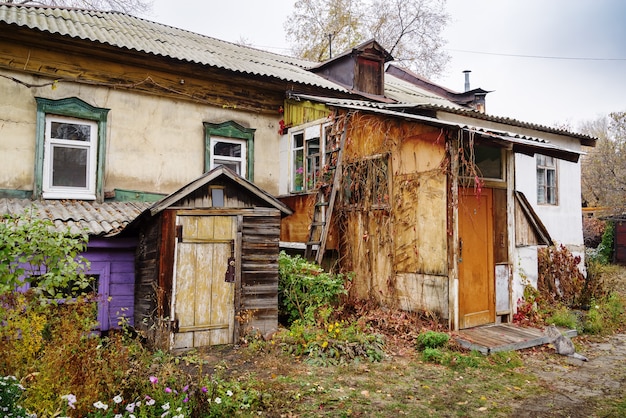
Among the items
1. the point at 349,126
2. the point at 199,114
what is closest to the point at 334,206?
the point at 349,126

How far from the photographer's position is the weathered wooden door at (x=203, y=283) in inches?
279

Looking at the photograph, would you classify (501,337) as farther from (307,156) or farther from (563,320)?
(307,156)

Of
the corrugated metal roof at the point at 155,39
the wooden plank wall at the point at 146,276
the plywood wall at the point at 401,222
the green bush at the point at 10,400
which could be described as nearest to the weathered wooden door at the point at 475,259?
the plywood wall at the point at 401,222

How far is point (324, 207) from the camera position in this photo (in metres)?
9.73

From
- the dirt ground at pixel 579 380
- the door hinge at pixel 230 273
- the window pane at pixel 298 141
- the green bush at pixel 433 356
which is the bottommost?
the dirt ground at pixel 579 380

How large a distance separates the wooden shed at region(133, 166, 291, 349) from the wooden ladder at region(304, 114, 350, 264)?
1.69 metres

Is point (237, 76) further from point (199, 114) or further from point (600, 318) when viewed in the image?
point (600, 318)

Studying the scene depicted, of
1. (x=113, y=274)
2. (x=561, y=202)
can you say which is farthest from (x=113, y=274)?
(x=561, y=202)

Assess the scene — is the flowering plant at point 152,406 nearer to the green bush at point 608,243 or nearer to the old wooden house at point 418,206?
the old wooden house at point 418,206

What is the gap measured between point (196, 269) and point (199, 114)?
4601 millimetres

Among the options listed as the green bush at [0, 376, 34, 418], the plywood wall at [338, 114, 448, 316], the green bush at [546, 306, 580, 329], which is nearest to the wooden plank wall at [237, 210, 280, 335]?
the plywood wall at [338, 114, 448, 316]

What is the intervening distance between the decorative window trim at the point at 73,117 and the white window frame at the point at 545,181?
38.0 feet

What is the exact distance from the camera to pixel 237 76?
10.7 meters

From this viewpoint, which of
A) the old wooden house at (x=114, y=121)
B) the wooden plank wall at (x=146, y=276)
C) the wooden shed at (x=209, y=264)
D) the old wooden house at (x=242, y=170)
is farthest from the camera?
the old wooden house at (x=114, y=121)
